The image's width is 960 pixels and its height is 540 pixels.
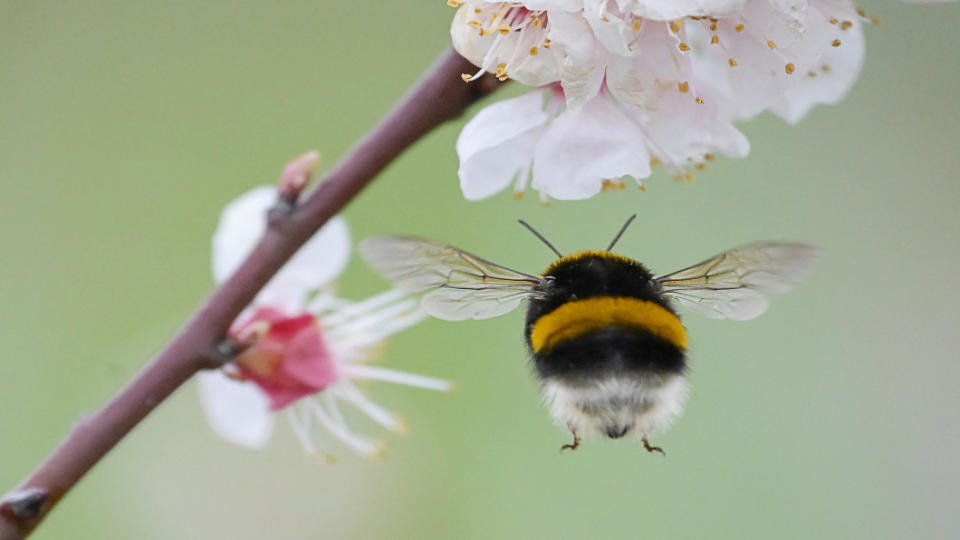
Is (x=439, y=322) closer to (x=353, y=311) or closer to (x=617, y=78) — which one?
(x=353, y=311)

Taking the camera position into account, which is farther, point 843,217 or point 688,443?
point 843,217

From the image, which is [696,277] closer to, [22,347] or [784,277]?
[784,277]

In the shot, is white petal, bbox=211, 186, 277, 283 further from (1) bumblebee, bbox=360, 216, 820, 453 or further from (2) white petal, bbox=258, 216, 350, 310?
(1) bumblebee, bbox=360, 216, 820, 453

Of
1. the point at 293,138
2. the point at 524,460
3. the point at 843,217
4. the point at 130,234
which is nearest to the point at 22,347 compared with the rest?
the point at 130,234

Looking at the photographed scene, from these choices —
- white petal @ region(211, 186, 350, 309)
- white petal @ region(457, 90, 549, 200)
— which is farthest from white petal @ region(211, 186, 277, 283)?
white petal @ region(457, 90, 549, 200)

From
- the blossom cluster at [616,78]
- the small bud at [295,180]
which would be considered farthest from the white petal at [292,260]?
the blossom cluster at [616,78]

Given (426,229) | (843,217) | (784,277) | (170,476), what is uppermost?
(784,277)

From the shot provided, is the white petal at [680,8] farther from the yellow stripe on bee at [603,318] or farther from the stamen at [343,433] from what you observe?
the stamen at [343,433]
